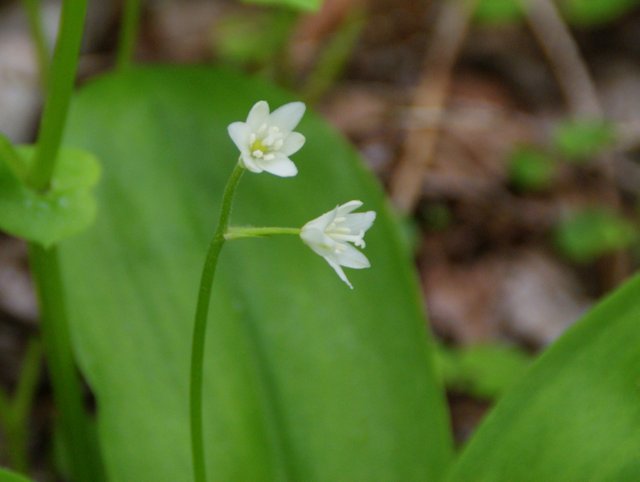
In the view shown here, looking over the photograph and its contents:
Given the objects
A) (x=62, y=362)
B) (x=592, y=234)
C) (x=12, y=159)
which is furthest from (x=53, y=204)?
(x=592, y=234)

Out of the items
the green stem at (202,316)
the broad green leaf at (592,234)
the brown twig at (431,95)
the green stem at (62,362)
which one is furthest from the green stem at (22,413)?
the broad green leaf at (592,234)

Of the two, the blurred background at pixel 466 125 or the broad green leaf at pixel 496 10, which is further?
the broad green leaf at pixel 496 10

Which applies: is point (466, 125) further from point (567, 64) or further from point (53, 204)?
point (53, 204)

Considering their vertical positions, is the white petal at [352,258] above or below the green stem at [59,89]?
below

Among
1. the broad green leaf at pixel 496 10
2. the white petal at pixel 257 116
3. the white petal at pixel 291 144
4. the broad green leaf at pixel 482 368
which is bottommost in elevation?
the broad green leaf at pixel 482 368

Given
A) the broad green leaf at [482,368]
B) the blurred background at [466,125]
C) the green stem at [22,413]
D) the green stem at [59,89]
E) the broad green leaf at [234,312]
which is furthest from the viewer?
the blurred background at [466,125]

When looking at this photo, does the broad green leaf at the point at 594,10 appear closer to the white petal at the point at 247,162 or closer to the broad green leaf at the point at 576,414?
the broad green leaf at the point at 576,414

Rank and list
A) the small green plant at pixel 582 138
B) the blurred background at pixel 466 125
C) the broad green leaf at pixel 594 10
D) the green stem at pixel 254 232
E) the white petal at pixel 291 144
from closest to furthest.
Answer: the green stem at pixel 254 232, the white petal at pixel 291 144, the blurred background at pixel 466 125, the small green plant at pixel 582 138, the broad green leaf at pixel 594 10
